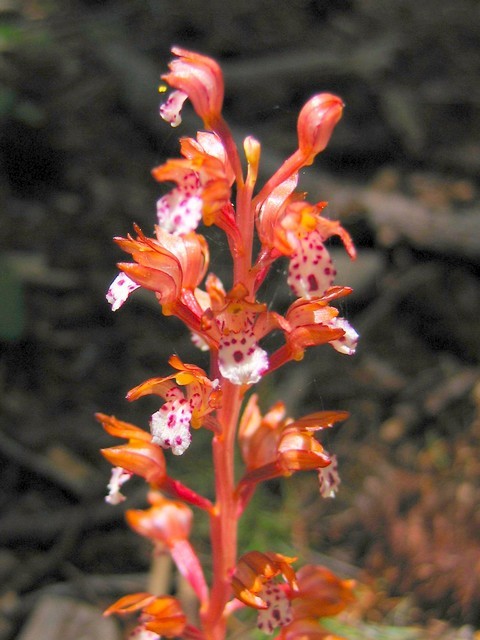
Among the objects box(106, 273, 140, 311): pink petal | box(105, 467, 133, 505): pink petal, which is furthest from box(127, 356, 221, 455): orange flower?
box(105, 467, 133, 505): pink petal

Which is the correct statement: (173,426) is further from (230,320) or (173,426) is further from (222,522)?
(222,522)

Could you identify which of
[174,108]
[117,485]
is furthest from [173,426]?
[174,108]

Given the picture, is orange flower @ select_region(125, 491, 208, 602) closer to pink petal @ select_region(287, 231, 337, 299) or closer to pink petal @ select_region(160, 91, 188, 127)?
pink petal @ select_region(287, 231, 337, 299)

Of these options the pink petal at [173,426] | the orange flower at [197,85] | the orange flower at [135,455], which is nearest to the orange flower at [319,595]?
the orange flower at [135,455]

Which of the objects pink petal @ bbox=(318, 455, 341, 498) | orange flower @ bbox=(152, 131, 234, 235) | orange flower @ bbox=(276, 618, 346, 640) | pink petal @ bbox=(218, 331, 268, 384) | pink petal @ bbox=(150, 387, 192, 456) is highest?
orange flower @ bbox=(152, 131, 234, 235)

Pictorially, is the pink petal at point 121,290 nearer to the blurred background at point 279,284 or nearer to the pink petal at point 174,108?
the pink petal at point 174,108

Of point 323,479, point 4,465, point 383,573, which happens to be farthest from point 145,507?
point 323,479

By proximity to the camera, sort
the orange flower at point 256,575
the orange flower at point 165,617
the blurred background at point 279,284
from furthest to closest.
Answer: the blurred background at point 279,284, the orange flower at point 165,617, the orange flower at point 256,575
